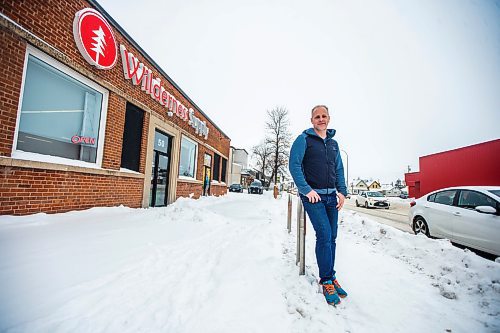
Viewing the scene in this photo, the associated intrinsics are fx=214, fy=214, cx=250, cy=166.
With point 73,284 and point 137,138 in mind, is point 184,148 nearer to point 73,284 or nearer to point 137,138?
point 137,138

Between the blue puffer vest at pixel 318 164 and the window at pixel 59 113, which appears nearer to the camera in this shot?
the blue puffer vest at pixel 318 164

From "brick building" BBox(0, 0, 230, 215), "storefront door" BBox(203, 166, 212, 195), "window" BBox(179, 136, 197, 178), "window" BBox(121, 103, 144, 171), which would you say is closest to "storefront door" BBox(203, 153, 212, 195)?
"storefront door" BBox(203, 166, 212, 195)

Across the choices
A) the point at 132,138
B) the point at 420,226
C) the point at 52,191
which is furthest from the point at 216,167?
the point at 420,226

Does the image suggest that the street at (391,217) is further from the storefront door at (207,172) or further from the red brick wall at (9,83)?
the red brick wall at (9,83)

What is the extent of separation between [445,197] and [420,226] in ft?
3.18

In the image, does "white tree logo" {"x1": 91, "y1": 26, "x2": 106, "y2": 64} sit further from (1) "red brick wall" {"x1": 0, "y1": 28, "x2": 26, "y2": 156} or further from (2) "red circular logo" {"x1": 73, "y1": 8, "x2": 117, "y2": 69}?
(1) "red brick wall" {"x1": 0, "y1": 28, "x2": 26, "y2": 156}

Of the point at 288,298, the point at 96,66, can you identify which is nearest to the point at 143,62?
the point at 96,66

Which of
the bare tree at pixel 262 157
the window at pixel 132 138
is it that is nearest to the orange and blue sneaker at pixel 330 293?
the window at pixel 132 138

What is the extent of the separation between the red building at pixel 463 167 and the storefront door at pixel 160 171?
20.5 meters

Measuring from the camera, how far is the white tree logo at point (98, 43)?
506 centimetres

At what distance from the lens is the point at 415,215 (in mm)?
5875

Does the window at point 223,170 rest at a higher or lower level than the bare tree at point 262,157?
lower

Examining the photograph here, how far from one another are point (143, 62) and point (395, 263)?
27.8 feet

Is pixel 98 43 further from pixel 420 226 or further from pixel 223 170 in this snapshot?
pixel 223 170
